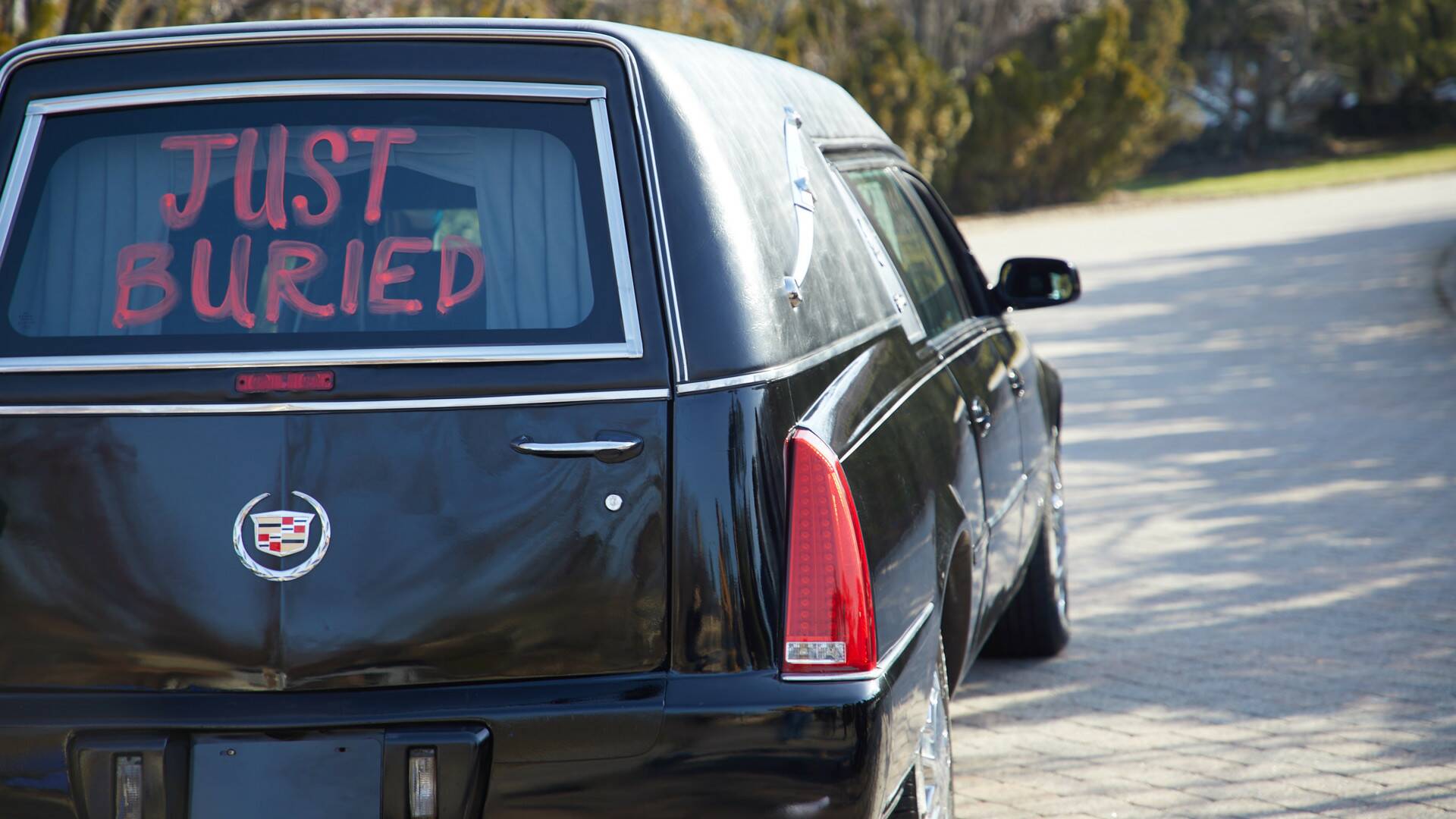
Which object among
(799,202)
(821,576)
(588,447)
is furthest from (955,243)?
(588,447)

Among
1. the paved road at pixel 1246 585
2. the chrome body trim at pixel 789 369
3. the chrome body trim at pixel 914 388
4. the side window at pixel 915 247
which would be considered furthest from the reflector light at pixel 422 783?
the paved road at pixel 1246 585

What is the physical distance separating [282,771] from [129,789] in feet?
0.84

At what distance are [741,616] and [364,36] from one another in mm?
1205

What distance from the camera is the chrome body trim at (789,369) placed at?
239 cm

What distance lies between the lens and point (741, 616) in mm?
2395

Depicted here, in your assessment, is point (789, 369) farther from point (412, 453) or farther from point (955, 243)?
point (955, 243)

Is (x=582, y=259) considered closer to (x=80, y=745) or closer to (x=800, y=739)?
(x=800, y=739)

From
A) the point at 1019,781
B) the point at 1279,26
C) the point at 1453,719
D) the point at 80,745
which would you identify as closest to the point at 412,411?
the point at 80,745

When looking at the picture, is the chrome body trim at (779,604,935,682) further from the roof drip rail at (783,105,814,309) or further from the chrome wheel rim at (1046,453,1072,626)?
the chrome wheel rim at (1046,453,1072,626)

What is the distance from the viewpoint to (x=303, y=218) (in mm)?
2527

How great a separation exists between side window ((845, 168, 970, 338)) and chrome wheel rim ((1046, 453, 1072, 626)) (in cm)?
108

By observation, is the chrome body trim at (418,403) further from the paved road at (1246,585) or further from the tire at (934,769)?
the paved road at (1246,585)

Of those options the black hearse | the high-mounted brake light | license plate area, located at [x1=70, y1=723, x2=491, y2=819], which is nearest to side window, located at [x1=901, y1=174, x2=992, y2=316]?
the black hearse

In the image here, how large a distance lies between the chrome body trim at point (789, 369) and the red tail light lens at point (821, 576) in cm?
11
